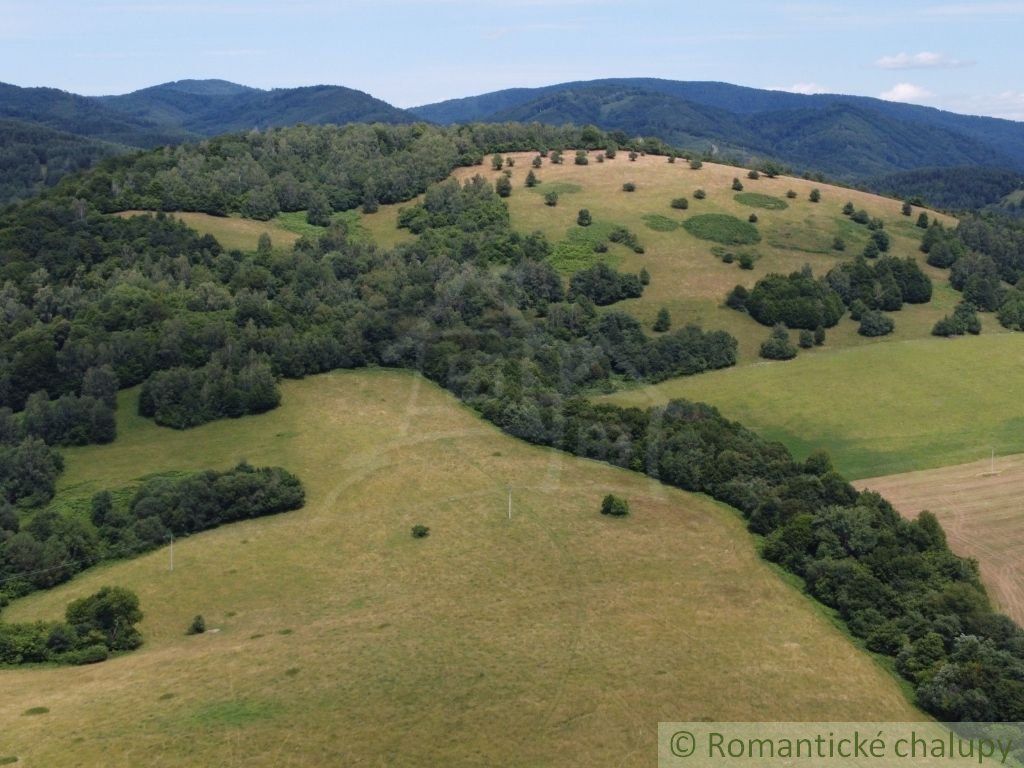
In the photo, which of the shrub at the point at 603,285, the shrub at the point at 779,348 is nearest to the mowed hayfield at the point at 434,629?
Answer: the shrub at the point at 779,348

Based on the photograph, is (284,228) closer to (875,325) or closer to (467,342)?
(467,342)

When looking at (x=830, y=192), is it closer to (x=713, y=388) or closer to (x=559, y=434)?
(x=713, y=388)

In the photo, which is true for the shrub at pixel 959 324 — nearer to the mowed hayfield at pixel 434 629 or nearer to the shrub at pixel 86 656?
the mowed hayfield at pixel 434 629


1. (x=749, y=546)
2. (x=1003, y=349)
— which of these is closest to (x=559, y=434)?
(x=749, y=546)

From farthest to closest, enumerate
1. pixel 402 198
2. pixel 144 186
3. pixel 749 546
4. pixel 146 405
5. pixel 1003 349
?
pixel 402 198, pixel 144 186, pixel 1003 349, pixel 146 405, pixel 749 546

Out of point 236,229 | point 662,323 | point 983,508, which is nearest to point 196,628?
point 983,508

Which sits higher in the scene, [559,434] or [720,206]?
[720,206]
